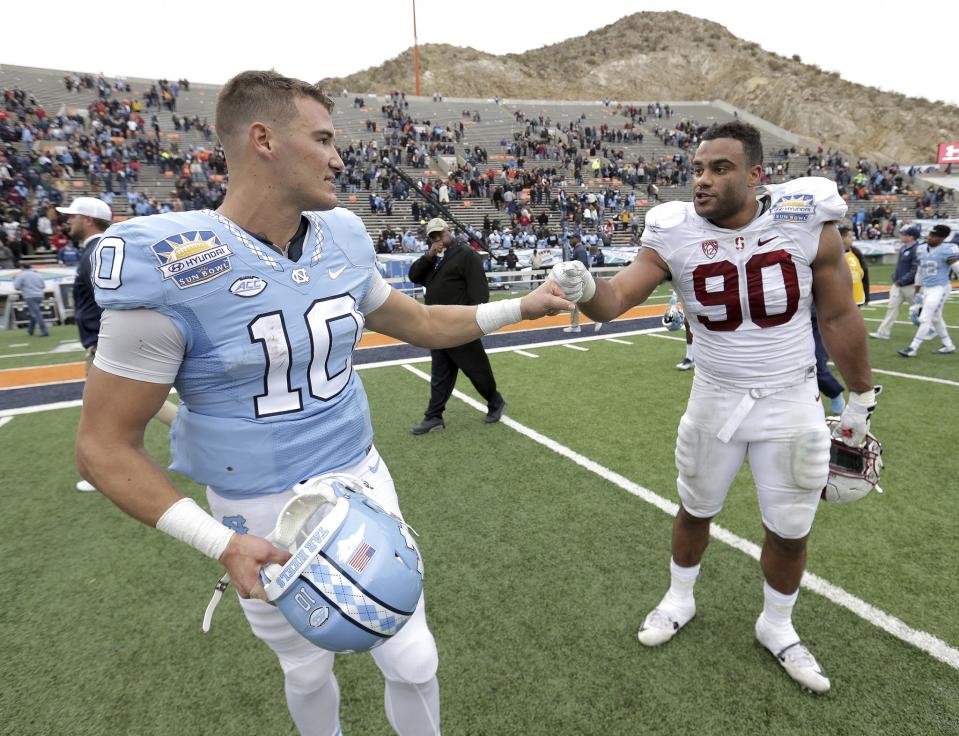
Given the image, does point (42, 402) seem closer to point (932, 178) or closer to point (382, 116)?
point (382, 116)

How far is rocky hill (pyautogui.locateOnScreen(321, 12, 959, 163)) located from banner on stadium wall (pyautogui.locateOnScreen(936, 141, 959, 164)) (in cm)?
1811

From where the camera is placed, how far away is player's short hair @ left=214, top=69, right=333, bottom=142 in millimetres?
1668

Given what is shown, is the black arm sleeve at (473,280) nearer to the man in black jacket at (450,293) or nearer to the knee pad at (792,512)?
the man in black jacket at (450,293)

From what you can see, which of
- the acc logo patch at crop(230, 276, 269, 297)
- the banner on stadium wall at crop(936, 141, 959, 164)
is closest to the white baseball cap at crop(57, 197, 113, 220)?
the acc logo patch at crop(230, 276, 269, 297)

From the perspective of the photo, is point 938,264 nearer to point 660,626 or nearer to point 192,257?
point 660,626

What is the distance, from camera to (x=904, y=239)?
9555mm

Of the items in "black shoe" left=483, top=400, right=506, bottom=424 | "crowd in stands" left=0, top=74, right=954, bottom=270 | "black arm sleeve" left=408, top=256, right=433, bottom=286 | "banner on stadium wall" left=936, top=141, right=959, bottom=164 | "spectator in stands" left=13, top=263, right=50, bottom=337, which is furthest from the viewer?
"banner on stadium wall" left=936, top=141, right=959, bottom=164

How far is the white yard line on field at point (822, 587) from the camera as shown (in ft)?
8.64

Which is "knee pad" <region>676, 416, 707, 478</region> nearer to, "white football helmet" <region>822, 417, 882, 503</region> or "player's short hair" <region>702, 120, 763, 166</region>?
"white football helmet" <region>822, 417, 882, 503</region>

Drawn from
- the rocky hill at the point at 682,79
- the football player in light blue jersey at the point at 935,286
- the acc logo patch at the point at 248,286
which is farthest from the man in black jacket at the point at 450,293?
the rocky hill at the point at 682,79

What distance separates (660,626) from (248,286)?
101 inches

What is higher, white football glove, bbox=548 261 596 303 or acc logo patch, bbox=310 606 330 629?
white football glove, bbox=548 261 596 303


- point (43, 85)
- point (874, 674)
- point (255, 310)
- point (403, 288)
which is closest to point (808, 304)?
point (874, 674)

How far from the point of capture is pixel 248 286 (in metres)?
1.58
